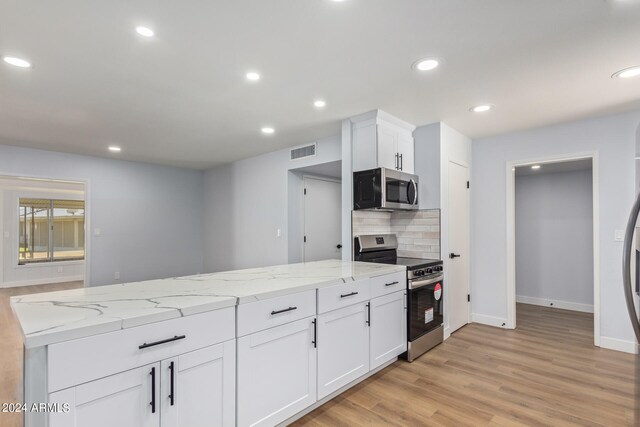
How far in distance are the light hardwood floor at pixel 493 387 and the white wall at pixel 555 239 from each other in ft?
4.20

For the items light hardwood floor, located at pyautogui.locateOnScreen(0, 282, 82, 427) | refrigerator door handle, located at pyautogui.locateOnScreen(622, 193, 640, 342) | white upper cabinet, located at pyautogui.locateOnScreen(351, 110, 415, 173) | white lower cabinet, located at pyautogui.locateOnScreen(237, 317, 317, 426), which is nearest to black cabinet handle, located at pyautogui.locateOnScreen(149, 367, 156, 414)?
white lower cabinet, located at pyautogui.locateOnScreen(237, 317, 317, 426)

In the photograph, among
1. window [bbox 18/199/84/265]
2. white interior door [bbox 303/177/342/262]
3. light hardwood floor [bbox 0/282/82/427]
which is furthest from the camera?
window [bbox 18/199/84/265]

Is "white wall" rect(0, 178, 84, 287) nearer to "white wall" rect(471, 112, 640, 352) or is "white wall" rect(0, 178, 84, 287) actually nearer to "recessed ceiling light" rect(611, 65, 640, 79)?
"white wall" rect(471, 112, 640, 352)

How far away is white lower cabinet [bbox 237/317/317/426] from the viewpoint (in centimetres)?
175

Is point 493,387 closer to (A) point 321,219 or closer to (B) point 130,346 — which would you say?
(B) point 130,346

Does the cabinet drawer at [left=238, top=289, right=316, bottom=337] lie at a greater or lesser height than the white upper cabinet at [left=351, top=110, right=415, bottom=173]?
lesser

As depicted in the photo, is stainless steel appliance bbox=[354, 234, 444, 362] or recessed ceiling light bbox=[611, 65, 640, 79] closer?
recessed ceiling light bbox=[611, 65, 640, 79]

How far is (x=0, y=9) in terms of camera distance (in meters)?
1.76

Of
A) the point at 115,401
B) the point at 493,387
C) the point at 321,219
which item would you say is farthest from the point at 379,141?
the point at 115,401

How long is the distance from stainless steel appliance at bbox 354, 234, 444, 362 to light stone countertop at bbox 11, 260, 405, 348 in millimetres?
807

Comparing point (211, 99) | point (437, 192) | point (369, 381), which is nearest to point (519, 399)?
point (369, 381)

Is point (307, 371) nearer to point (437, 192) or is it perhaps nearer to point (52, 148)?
point (437, 192)

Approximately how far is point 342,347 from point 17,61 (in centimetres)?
305

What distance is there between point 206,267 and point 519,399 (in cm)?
588
